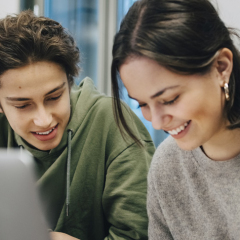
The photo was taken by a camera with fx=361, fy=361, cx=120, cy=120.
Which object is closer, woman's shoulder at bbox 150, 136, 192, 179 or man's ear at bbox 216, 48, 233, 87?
man's ear at bbox 216, 48, 233, 87

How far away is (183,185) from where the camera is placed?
104cm

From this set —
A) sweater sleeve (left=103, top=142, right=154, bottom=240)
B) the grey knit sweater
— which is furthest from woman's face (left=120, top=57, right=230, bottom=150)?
sweater sleeve (left=103, top=142, right=154, bottom=240)

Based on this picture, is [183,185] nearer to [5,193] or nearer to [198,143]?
[198,143]

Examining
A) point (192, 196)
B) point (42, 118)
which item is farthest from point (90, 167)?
point (192, 196)

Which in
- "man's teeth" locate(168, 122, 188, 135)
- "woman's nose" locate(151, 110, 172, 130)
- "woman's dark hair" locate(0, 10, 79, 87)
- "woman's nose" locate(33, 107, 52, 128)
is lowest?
"woman's nose" locate(33, 107, 52, 128)

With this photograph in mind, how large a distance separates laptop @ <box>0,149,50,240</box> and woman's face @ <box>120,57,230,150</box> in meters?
0.41

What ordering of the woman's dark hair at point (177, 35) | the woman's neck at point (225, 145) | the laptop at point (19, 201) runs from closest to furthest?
the laptop at point (19, 201) → the woman's dark hair at point (177, 35) → the woman's neck at point (225, 145)

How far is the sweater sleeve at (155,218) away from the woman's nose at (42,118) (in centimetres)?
36

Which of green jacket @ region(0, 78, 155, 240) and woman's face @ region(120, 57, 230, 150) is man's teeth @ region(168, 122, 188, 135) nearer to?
woman's face @ region(120, 57, 230, 150)

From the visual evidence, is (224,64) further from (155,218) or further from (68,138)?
(68,138)

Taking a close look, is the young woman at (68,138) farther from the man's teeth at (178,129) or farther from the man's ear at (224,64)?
the man's ear at (224,64)

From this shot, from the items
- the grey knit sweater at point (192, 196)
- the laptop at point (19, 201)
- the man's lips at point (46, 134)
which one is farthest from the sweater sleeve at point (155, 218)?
the laptop at point (19, 201)

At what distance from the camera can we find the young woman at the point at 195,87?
793 millimetres

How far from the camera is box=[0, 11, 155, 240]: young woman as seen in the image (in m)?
1.14
